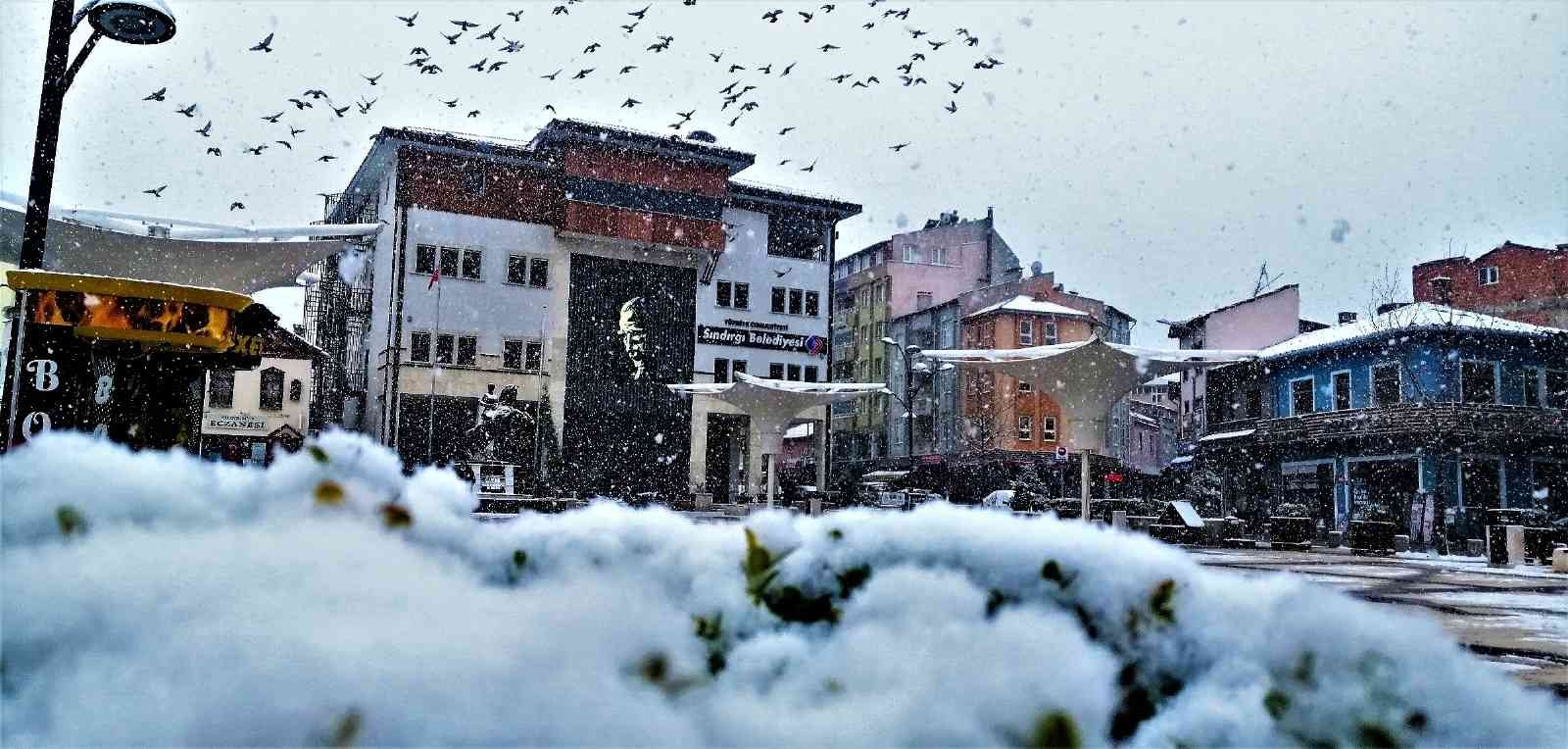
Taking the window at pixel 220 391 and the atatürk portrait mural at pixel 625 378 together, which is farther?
the window at pixel 220 391

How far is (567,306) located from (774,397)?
11.1m

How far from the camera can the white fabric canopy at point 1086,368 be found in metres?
16.2

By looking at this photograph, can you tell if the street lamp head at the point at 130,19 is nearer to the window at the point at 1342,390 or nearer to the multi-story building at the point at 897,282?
the window at the point at 1342,390

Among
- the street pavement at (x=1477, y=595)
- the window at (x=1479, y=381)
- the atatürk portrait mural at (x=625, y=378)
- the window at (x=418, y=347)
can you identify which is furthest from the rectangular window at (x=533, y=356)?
the window at (x=1479, y=381)

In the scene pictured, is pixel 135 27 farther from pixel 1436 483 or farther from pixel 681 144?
pixel 1436 483

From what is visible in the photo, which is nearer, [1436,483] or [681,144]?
[1436,483]

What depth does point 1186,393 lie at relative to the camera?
49.9m

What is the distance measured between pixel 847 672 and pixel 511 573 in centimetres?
56

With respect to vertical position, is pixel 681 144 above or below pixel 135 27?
above

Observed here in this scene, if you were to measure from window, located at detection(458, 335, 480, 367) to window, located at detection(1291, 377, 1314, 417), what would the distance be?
1069 inches

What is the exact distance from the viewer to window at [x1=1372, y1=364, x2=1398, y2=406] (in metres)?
32.8

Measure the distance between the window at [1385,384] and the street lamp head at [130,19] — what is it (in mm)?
33876

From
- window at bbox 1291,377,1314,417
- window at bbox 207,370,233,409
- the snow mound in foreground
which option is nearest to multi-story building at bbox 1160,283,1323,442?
window at bbox 1291,377,1314,417

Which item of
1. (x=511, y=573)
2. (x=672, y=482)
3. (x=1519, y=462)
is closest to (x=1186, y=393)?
(x=1519, y=462)
